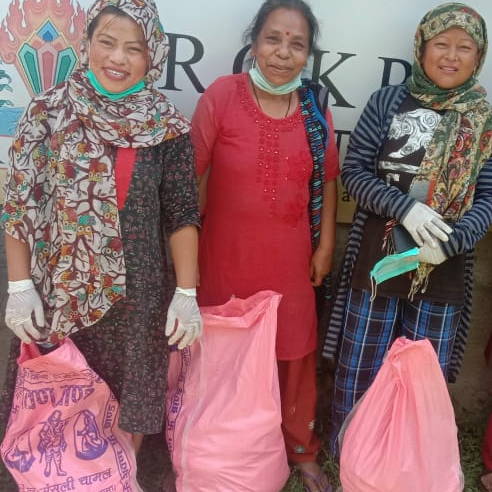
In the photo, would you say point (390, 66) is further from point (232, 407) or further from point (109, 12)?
point (232, 407)

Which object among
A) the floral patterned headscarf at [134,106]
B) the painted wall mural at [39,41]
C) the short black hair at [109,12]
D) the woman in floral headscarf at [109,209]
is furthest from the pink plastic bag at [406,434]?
the painted wall mural at [39,41]

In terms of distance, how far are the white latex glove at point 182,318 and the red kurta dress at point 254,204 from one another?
29cm

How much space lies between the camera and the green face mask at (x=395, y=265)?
192 cm

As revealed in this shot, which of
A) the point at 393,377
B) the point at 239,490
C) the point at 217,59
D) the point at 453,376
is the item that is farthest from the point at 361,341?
the point at 217,59

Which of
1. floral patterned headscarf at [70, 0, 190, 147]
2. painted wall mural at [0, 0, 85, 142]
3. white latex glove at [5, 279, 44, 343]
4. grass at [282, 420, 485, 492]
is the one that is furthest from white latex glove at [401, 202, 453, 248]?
painted wall mural at [0, 0, 85, 142]

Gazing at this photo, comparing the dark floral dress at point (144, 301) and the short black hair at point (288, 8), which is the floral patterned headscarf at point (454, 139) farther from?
the dark floral dress at point (144, 301)

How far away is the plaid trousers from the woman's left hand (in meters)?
0.13

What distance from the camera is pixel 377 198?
1989 mm

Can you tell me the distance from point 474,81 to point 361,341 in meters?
1.03

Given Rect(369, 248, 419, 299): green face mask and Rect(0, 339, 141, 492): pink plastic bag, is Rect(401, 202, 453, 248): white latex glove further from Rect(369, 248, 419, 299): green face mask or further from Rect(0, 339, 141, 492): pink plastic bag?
Rect(0, 339, 141, 492): pink plastic bag

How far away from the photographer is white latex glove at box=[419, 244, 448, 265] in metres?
1.91

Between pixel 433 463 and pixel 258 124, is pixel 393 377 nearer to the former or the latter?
pixel 433 463

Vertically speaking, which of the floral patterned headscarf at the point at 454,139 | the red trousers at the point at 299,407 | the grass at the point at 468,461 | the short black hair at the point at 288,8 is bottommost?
the grass at the point at 468,461

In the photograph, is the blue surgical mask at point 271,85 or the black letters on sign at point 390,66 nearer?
the blue surgical mask at point 271,85
